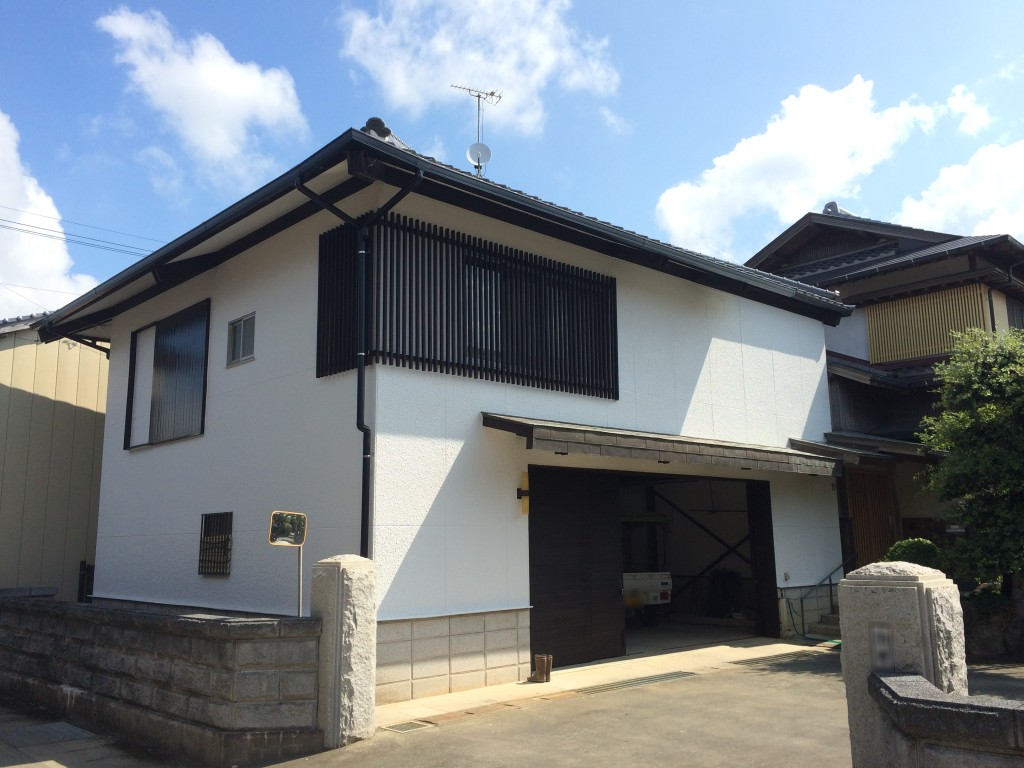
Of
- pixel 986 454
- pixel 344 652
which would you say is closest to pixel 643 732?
pixel 344 652

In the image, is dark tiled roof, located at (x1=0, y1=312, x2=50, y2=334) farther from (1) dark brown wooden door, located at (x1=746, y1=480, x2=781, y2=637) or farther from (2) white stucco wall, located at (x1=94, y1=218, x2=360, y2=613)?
(1) dark brown wooden door, located at (x1=746, y1=480, x2=781, y2=637)

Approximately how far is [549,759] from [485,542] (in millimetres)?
3455

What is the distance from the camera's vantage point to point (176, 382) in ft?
43.3

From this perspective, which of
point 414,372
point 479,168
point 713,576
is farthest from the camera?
point 713,576

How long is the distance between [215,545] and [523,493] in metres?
4.47

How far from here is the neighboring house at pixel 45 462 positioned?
588 inches

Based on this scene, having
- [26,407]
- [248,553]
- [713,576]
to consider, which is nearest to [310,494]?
[248,553]

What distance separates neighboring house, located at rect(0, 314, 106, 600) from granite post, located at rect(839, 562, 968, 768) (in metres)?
14.3

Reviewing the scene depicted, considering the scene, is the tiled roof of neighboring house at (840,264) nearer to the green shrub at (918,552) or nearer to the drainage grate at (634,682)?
the green shrub at (918,552)

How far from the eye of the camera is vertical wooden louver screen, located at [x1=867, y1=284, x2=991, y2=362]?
1841 cm

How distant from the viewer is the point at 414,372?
9.66 m

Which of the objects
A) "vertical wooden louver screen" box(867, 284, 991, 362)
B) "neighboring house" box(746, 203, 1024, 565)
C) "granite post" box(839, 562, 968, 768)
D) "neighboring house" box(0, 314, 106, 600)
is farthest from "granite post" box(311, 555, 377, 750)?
"vertical wooden louver screen" box(867, 284, 991, 362)

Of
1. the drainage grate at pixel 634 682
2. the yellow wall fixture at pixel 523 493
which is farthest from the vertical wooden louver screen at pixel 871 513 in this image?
the yellow wall fixture at pixel 523 493

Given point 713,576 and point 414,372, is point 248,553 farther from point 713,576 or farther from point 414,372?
point 713,576
